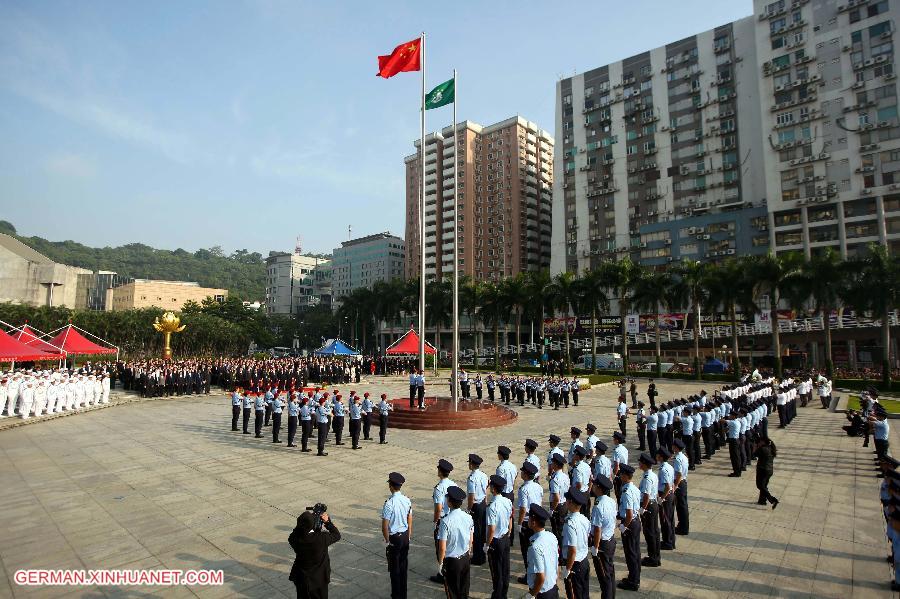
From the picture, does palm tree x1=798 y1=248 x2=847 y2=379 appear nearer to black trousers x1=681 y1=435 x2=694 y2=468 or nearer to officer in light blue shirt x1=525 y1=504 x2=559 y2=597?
black trousers x1=681 y1=435 x2=694 y2=468

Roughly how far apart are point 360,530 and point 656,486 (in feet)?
16.0

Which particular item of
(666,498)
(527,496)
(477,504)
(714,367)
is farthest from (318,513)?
(714,367)

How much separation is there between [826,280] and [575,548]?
38955mm

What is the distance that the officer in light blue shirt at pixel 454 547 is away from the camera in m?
5.36

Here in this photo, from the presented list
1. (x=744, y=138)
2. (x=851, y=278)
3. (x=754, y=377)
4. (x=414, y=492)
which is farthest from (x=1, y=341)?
(x=744, y=138)

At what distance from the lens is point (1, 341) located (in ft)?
68.2

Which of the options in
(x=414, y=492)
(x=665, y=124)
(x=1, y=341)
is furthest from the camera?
(x=665, y=124)

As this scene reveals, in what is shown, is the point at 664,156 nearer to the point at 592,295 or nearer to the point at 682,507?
the point at 592,295

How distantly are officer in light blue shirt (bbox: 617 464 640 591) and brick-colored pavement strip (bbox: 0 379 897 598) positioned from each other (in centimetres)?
21

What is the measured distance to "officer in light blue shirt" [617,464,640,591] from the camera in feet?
21.1

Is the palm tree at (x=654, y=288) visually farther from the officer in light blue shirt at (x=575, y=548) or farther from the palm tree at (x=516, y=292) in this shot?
the officer in light blue shirt at (x=575, y=548)

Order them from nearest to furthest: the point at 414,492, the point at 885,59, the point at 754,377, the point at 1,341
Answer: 1. the point at 414,492
2. the point at 1,341
3. the point at 754,377
4. the point at 885,59

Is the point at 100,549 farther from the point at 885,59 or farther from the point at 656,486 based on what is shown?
the point at 885,59

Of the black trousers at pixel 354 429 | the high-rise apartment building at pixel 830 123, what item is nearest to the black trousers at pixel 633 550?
the black trousers at pixel 354 429
